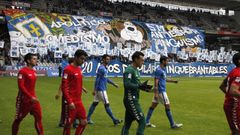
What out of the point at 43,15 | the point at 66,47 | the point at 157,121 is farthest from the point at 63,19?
the point at 157,121

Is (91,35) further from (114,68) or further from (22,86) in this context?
(22,86)

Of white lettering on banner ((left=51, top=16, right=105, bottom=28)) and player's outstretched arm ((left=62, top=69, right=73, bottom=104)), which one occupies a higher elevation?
white lettering on banner ((left=51, top=16, right=105, bottom=28))

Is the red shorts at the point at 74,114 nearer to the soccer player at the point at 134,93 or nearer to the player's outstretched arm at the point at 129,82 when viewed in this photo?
the soccer player at the point at 134,93

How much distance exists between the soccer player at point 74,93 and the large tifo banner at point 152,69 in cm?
2928

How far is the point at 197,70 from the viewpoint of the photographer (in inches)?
1774

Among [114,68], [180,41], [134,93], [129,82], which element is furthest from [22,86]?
[180,41]

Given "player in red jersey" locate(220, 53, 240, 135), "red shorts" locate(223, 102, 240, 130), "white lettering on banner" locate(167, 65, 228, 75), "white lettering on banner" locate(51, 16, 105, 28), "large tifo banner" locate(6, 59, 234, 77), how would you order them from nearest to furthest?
1. "player in red jersey" locate(220, 53, 240, 135)
2. "red shorts" locate(223, 102, 240, 130)
3. "large tifo banner" locate(6, 59, 234, 77)
4. "white lettering on banner" locate(167, 65, 228, 75)
5. "white lettering on banner" locate(51, 16, 105, 28)

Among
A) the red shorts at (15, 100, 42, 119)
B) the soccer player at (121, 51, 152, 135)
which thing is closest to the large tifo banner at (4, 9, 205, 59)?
the red shorts at (15, 100, 42, 119)

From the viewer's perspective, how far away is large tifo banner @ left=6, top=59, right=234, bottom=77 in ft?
125

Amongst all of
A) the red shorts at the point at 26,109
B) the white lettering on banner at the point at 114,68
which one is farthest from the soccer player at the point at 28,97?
the white lettering on banner at the point at 114,68

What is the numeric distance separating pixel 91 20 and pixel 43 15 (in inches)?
261

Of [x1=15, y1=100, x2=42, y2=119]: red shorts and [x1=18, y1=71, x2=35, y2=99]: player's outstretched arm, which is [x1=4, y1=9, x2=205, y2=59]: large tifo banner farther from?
[x1=18, y1=71, x2=35, y2=99]: player's outstretched arm

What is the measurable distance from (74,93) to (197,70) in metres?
38.5

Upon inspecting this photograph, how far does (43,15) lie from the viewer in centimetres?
4750
